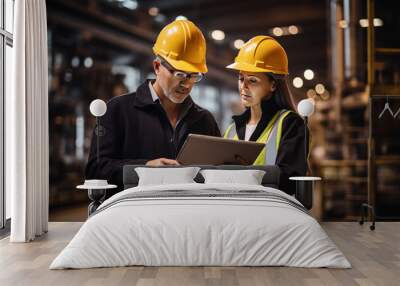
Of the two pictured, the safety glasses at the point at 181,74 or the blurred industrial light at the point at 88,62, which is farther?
the blurred industrial light at the point at 88,62

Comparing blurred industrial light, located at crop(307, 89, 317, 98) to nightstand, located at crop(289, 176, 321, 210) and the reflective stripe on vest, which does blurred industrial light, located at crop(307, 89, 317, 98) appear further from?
nightstand, located at crop(289, 176, 321, 210)

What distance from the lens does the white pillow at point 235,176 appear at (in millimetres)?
5250

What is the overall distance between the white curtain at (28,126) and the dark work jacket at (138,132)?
2.21 ft

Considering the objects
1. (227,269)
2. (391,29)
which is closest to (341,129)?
(391,29)

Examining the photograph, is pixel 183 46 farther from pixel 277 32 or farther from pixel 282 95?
pixel 282 95

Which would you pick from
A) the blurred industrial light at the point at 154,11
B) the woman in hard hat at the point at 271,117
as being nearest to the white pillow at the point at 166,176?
the woman in hard hat at the point at 271,117

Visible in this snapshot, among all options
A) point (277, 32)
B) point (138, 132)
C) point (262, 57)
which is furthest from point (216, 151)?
point (277, 32)

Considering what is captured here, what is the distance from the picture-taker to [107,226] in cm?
374

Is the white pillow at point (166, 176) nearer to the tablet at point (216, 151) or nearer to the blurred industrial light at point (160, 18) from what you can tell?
the tablet at point (216, 151)

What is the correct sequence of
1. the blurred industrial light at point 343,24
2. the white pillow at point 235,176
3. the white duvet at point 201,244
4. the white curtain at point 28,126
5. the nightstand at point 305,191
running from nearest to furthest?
the white duvet at point 201,244, the white curtain at point 28,126, the white pillow at point 235,176, the nightstand at point 305,191, the blurred industrial light at point 343,24

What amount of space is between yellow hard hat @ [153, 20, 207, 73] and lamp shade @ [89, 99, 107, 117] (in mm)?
833

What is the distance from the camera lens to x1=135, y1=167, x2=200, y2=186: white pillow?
17.3 ft

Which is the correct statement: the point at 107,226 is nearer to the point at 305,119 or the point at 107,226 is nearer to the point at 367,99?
the point at 305,119

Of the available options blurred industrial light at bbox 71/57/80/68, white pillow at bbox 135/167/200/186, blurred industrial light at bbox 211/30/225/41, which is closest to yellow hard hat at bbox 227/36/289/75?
blurred industrial light at bbox 211/30/225/41
